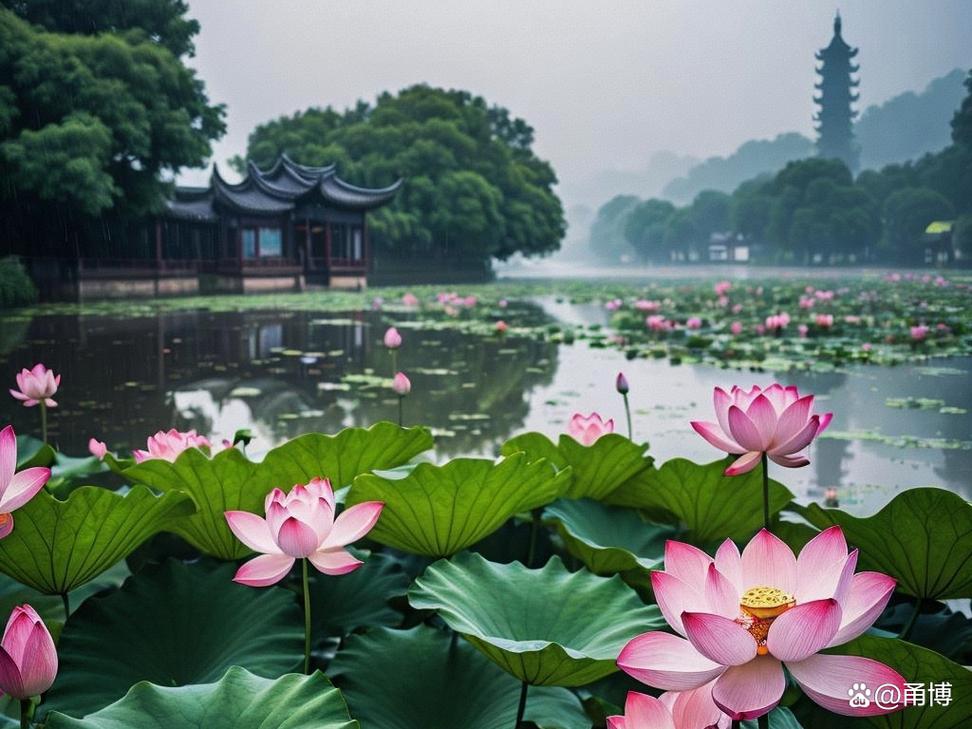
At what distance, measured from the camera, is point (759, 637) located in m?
0.33

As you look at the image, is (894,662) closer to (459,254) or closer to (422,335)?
(422,335)

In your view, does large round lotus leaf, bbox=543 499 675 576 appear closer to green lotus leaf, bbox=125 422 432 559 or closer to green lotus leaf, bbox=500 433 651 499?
green lotus leaf, bbox=500 433 651 499

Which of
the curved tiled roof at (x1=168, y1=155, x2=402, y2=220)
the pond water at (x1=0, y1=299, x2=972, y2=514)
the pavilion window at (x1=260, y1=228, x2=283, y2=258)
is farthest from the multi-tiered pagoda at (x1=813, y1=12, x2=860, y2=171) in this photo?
the pavilion window at (x1=260, y1=228, x2=283, y2=258)

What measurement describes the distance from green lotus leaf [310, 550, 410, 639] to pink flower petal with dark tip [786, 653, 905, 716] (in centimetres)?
36

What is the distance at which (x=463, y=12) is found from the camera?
917 centimetres

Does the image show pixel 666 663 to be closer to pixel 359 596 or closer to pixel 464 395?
pixel 359 596

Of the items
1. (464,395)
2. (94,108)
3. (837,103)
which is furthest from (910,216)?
(94,108)

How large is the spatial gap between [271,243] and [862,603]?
1041 centimetres

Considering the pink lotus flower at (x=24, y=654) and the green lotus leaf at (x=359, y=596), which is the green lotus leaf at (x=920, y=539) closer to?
the green lotus leaf at (x=359, y=596)

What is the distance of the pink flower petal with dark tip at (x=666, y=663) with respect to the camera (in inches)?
12.1

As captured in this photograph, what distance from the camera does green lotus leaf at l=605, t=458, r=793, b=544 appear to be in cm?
74

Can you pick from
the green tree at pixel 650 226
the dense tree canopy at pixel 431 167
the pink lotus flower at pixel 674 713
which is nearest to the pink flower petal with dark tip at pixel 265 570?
the pink lotus flower at pixel 674 713

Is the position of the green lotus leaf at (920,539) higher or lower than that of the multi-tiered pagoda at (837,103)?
lower

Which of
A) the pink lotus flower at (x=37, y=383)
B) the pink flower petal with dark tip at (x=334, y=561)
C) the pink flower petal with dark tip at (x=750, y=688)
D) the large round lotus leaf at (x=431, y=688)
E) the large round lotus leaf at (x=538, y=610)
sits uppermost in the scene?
the pink lotus flower at (x=37, y=383)
